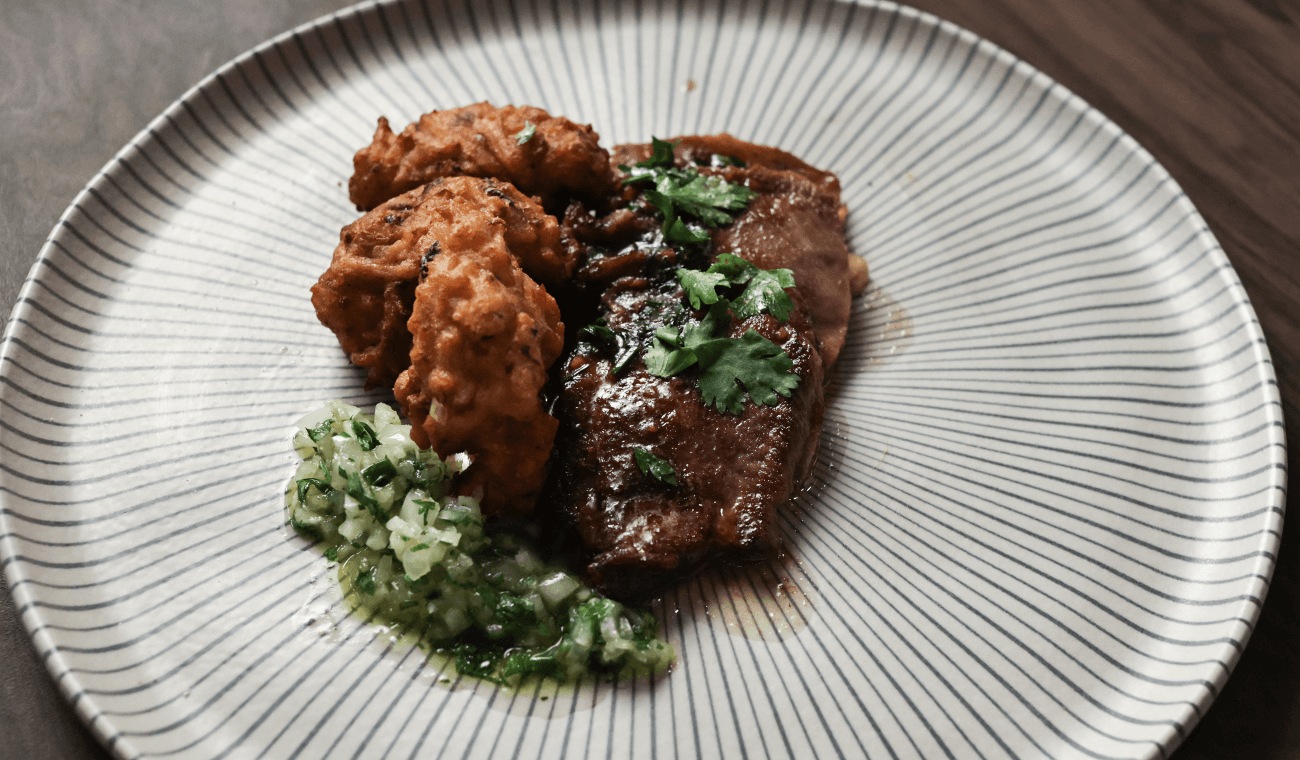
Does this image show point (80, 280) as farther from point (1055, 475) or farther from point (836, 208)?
point (1055, 475)

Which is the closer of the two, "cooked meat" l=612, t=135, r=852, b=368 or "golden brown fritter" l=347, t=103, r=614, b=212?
"golden brown fritter" l=347, t=103, r=614, b=212

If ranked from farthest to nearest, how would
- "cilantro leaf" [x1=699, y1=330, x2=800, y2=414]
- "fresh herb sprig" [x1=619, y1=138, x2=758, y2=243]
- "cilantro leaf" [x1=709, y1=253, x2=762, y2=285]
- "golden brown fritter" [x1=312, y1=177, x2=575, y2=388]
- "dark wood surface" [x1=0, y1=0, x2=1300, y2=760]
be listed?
1. "dark wood surface" [x1=0, y1=0, x2=1300, y2=760]
2. "fresh herb sprig" [x1=619, y1=138, x2=758, y2=243]
3. "cilantro leaf" [x1=709, y1=253, x2=762, y2=285]
4. "cilantro leaf" [x1=699, y1=330, x2=800, y2=414]
5. "golden brown fritter" [x1=312, y1=177, x2=575, y2=388]

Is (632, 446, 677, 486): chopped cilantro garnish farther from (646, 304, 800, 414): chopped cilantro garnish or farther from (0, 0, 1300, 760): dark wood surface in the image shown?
(0, 0, 1300, 760): dark wood surface

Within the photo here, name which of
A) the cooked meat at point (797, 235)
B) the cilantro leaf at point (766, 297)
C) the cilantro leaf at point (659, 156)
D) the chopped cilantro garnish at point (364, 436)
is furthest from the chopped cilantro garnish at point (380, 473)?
the cilantro leaf at point (659, 156)

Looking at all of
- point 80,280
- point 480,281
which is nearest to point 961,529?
point 480,281

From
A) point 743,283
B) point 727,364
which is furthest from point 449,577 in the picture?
point 743,283

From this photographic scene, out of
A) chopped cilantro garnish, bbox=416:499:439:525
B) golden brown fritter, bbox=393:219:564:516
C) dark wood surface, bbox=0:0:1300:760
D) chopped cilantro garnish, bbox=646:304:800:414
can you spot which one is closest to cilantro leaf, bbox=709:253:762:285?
chopped cilantro garnish, bbox=646:304:800:414

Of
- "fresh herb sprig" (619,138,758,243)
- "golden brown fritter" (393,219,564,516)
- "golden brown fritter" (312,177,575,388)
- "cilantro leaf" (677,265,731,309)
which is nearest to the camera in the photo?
"golden brown fritter" (393,219,564,516)

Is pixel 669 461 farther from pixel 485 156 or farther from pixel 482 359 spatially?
pixel 485 156
